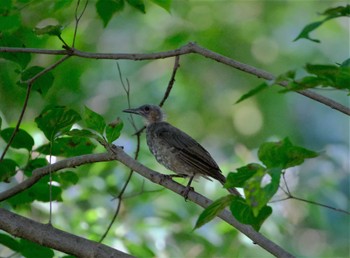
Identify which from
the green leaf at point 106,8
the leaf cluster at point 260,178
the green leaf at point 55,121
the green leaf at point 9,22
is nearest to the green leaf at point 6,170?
the green leaf at point 55,121

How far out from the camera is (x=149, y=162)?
6410 millimetres

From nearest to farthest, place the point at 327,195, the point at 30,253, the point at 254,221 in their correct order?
the point at 254,221 < the point at 30,253 < the point at 327,195

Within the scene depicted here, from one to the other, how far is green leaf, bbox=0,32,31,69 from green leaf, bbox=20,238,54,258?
885 millimetres

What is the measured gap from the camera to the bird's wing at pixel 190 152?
4.56 meters

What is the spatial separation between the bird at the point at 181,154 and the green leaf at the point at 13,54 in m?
1.16

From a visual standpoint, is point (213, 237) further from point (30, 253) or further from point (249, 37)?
point (249, 37)

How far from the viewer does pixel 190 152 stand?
480 centimetres

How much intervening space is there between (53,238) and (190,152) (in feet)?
5.24

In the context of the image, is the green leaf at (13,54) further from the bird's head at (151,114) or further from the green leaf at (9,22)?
the bird's head at (151,114)

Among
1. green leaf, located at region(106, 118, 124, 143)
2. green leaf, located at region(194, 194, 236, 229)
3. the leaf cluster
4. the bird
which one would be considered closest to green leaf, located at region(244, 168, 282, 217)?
the leaf cluster

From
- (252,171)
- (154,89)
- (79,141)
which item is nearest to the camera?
(252,171)

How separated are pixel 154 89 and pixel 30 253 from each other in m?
5.58

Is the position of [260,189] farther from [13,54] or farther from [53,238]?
[13,54]

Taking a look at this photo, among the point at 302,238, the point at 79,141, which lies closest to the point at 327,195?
the point at 79,141
